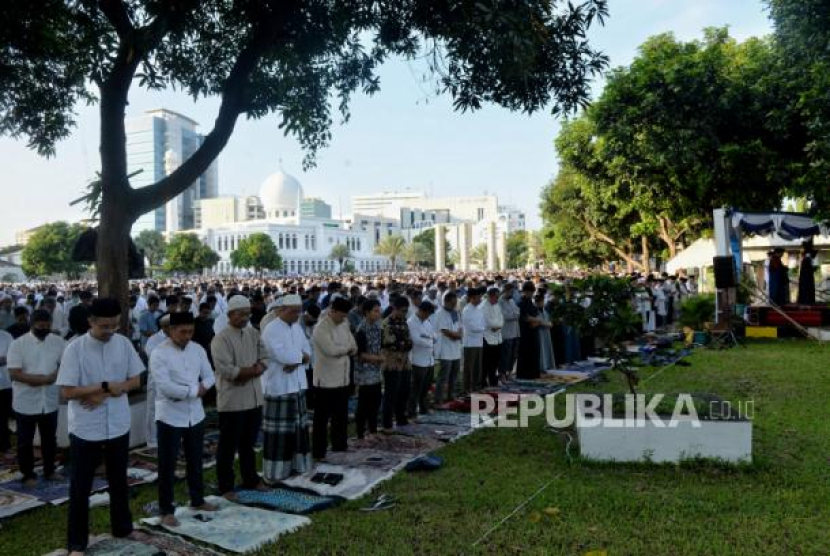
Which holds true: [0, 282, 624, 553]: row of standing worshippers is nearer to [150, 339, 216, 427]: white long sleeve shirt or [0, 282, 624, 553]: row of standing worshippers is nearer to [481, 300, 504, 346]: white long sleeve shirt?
[150, 339, 216, 427]: white long sleeve shirt

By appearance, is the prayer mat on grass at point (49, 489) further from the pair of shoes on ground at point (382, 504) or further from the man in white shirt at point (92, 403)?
the pair of shoes on ground at point (382, 504)

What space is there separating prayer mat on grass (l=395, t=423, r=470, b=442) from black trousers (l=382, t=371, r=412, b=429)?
0.14m

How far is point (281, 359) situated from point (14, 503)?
92.3 inches

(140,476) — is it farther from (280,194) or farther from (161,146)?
(161,146)

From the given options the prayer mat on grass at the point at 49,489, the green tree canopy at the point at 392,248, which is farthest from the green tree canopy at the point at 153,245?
the prayer mat on grass at the point at 49,489

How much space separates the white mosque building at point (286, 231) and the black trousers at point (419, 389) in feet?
258

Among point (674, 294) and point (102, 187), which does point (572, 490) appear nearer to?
point (102, 187)

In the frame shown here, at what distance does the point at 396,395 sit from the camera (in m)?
7.42

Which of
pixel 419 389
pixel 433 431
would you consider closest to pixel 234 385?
pixel 433 431

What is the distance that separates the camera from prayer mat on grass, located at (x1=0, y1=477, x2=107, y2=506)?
5.17 metres

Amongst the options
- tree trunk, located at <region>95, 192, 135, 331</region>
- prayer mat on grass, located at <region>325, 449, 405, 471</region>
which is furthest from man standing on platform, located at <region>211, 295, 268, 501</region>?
tree trunk, located at <region>95, 192, 135, 331</region>

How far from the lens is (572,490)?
16.4 feet

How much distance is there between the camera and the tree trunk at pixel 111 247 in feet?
21.6

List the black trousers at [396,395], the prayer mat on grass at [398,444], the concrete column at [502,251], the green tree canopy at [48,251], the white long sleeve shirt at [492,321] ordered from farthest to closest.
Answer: the concrete column at [502,251] → the green tree canopy at [48,251] → the white long sleeve shirt at [492,321] → the black trousers at [396,395] → the prayer mat on grass at [398,444]
